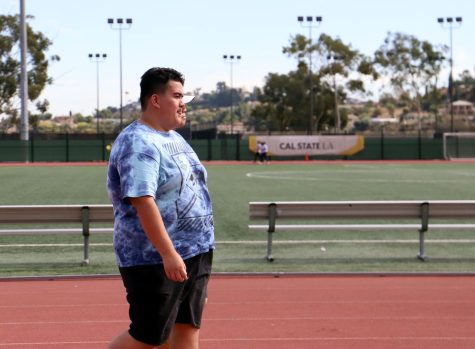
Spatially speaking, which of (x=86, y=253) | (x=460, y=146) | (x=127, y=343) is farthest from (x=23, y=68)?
(x=127, y=343)

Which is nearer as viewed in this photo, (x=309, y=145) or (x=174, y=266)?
(x=174, y=266)

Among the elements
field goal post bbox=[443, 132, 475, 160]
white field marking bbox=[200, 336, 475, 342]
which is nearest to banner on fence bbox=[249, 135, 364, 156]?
field goal post bbox=[443, 132, 475, 160]

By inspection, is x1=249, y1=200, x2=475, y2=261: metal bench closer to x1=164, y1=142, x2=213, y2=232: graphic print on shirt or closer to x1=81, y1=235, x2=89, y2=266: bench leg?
x1=81, y1=235, x2=89, y2=266: bench leg

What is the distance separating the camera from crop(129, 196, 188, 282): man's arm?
4.57 m

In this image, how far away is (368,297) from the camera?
967cm

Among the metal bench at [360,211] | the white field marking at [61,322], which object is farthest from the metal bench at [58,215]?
the white field marking at [61,322]

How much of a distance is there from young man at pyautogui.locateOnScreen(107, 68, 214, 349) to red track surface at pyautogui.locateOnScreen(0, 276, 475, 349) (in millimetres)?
2733

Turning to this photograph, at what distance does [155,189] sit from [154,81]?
594mm

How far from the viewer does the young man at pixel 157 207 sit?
4688 mm

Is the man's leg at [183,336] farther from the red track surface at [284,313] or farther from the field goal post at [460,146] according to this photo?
the field goal post at [460,146]

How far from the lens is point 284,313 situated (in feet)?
29.0

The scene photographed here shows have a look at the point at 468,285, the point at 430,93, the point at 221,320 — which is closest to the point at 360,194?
the point at 468,285

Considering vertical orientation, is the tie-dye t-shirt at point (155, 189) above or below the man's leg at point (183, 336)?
above

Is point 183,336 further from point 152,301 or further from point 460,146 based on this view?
point 460,146
